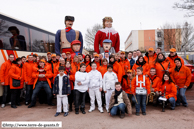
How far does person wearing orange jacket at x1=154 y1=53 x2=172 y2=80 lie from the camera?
5078 millimetres

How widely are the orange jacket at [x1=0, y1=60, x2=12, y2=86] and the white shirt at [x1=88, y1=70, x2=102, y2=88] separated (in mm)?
2912

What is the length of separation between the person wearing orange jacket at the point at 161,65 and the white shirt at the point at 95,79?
6.96ft

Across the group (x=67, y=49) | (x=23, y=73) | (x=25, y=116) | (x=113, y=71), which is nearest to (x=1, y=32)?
(x=23, y=73)

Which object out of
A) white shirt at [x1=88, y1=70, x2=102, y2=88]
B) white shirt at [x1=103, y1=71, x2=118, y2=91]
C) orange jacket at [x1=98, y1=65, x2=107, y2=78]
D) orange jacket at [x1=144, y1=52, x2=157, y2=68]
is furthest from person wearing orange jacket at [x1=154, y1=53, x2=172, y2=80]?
white shirt at [x1=88, y1=70, x2=102, y2=88]

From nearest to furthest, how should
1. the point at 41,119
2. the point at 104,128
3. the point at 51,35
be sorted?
the point at 104,128, the point at 41,119, the point at 51,35

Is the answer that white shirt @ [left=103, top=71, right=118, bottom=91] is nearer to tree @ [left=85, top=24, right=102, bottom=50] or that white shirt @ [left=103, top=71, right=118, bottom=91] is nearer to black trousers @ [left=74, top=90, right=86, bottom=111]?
black trousers @ [left=74, top=90, right=86, bottom=111]

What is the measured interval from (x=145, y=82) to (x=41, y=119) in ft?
10.2

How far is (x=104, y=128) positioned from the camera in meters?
3.33

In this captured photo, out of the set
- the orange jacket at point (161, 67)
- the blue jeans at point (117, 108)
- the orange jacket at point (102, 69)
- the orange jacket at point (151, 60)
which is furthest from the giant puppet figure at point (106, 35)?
the blue jeans at point (117, 108)

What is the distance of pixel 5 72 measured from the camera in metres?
5.06

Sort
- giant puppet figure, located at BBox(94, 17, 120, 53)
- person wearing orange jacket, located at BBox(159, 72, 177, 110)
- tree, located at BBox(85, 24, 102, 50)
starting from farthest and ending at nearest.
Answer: tree, located at BBox(85, 24, 102, 50) → giant puppet figure, located at BBox(94, 17, 120, 53) → person wearing orange jacket, located at BBox(159, 72, 177, 110)

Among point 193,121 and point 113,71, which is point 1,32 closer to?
point 113,71

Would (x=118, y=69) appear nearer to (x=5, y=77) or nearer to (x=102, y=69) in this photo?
(x=102, y=69)

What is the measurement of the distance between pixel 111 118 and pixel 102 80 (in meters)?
1.21
